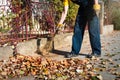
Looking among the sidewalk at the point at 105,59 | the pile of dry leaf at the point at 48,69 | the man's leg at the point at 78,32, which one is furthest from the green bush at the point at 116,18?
the pile of dry leaf at the point at 48,69

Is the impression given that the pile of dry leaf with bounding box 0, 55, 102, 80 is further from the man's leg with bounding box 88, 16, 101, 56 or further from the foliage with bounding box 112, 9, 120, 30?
the foliage with bounding box 112, 9, 120, 30

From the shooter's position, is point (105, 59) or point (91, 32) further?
point (91, 32)

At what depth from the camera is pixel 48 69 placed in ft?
18.9

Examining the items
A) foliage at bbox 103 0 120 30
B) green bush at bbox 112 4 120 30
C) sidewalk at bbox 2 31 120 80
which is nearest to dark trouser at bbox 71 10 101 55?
sidewalk at bbox 2 31 120 80

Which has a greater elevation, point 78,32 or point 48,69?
point 78,32

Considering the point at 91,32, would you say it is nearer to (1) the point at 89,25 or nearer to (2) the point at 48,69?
(1) the point at 89,25

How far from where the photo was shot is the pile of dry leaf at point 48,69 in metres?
5.36

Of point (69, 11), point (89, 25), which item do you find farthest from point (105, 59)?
point (69, 11)

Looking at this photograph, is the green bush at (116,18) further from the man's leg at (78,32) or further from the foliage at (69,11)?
the man's leg at (78,32)

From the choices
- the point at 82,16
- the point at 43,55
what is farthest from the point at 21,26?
the point at 82,16

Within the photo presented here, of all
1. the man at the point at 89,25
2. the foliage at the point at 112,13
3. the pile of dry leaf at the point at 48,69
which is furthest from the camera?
the foliage at the point at 112,13

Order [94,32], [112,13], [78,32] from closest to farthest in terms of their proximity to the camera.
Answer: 1. [94,32]
2. [78,32]
3. [112,13]

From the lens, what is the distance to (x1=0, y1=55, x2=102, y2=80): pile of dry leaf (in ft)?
17.6

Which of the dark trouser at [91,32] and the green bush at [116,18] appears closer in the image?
the dark trouser at [91,32]
